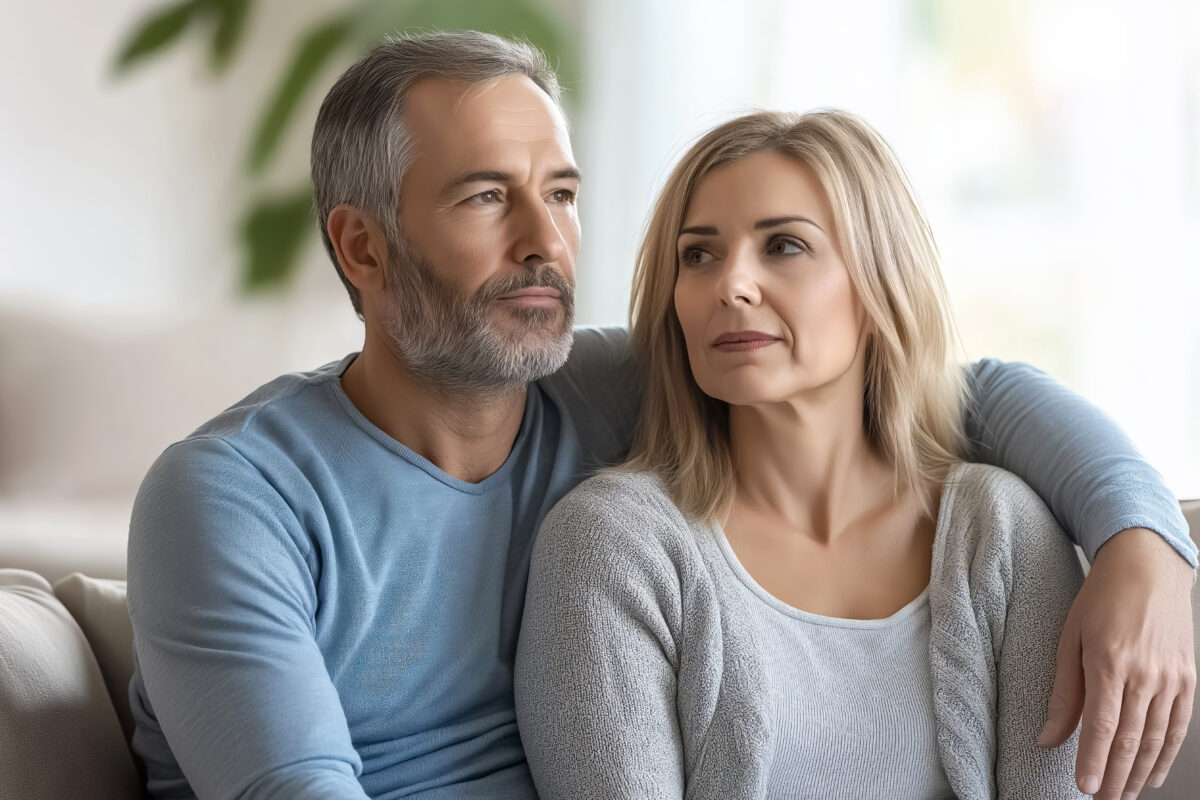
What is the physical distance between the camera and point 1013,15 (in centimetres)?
242

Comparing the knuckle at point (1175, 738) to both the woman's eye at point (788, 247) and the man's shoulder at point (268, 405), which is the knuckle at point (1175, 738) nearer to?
the woman's eye at point (788, 247)

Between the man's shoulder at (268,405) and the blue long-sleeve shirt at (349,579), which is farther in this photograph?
the man's shoulder at (268,405)

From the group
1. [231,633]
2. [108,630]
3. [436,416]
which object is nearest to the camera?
[231,633]

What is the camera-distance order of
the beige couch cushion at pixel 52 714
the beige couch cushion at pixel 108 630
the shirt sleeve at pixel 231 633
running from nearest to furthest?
the shirt sleeve at pixel 231 633 < the beige couch cushion at pixel 52 714 < the beige couch cushion at pixel 108 630

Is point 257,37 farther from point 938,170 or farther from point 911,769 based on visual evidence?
point 911,769

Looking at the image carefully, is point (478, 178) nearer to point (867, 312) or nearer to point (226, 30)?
point (867, 312)

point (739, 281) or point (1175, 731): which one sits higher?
point (739, 281)

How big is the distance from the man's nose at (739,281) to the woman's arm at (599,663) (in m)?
0.29

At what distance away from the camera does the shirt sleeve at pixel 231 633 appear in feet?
3.46

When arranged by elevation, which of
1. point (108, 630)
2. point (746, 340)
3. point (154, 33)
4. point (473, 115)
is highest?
point (154, 33)

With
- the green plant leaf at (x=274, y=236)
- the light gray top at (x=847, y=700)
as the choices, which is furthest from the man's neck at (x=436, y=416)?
the green plant leaf at (x=274, y=236)

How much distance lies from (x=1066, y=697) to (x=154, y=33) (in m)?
2.25

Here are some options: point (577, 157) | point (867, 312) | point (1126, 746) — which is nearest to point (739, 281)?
point (867, 312)

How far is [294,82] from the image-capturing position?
2586 mm
